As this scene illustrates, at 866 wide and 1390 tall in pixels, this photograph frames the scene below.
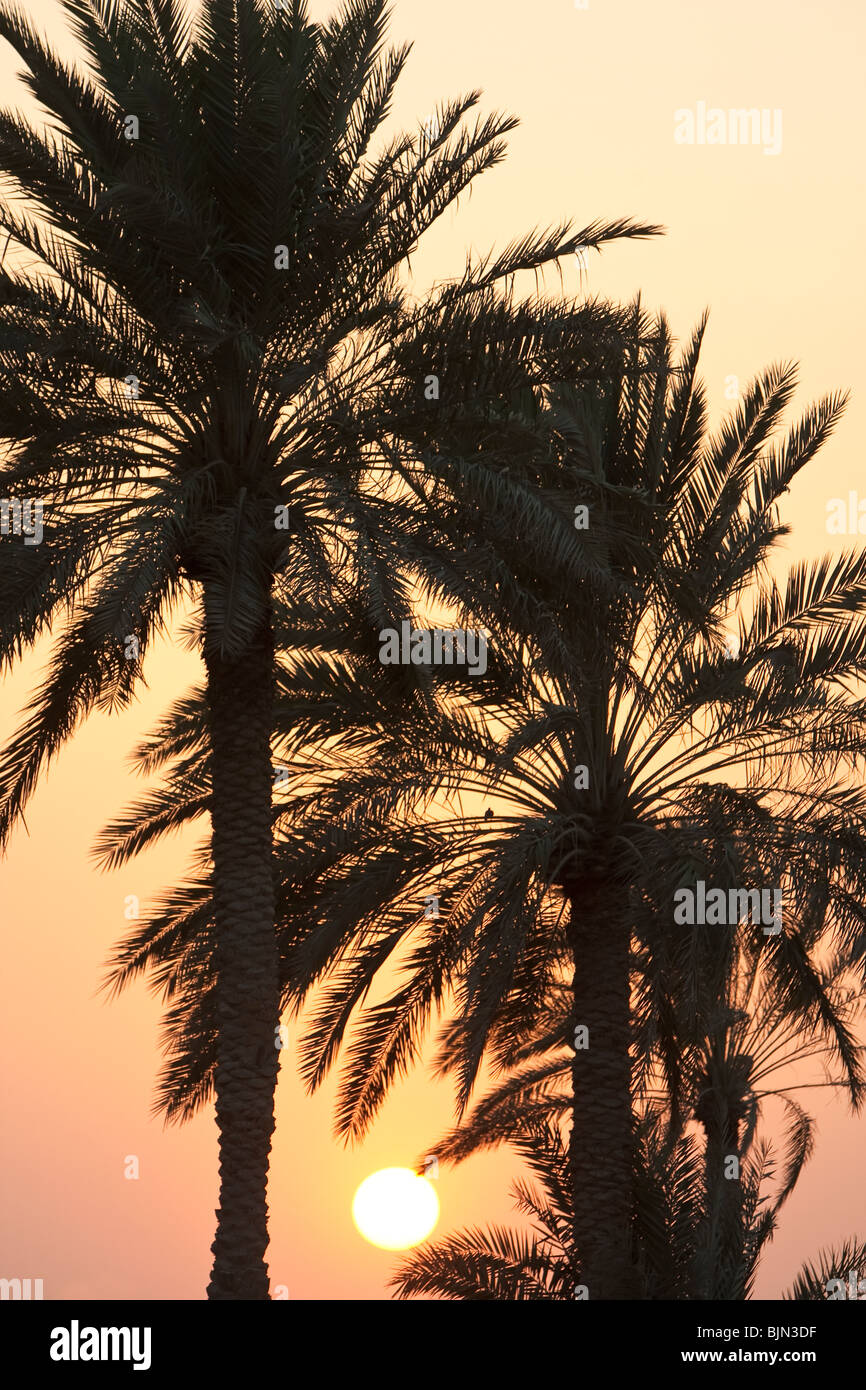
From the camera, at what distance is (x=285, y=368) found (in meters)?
14.0

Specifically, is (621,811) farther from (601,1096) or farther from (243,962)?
(243,962)

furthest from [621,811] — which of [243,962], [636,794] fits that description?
[243,962]

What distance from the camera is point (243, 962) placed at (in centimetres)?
1360

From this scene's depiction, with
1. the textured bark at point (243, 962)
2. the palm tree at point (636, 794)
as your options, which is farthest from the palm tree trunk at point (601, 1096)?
the textured bark at point (243, 962)

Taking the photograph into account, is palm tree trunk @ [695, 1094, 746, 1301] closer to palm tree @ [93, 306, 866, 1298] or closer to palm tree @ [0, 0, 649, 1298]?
palm tree @ [93, 306, 866, 1298]

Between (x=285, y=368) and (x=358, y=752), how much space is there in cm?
438

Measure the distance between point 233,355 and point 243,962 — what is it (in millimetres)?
4588

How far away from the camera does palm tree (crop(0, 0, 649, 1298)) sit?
13.0m

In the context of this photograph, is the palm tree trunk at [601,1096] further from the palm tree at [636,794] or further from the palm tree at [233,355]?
the palm tree at [233,355]

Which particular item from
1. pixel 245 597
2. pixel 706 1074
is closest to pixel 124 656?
pixel 245 597

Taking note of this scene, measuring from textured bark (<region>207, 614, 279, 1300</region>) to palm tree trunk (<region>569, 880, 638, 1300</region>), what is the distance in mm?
4483

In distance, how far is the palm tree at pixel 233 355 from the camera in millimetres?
13023

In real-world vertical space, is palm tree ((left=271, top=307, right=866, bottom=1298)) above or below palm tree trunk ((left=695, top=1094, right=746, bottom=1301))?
above

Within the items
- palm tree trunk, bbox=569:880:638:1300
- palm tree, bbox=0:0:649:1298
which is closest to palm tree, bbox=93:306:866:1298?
palm tree trunk, bbox=569:880:638:1300
